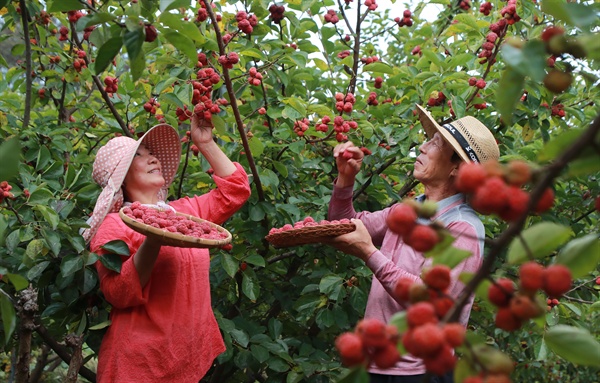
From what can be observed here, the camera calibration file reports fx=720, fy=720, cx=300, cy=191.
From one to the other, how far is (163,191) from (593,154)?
2235 millimetres

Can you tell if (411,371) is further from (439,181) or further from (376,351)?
(376,351)

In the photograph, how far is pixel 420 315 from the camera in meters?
0.76

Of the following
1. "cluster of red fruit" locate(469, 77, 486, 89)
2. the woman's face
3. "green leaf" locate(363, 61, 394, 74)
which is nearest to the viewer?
the woman's face

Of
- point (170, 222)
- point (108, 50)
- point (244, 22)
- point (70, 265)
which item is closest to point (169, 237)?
point (170, 222)

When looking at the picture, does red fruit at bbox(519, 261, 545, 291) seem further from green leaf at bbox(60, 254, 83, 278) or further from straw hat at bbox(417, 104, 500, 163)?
green leaf at bbox(60, 254, 83, 278)

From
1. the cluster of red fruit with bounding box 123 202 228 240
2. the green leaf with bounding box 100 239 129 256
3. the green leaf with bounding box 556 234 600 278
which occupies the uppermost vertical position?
the green leaf with bounding box 556 234 600 278

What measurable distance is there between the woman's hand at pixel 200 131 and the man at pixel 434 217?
1.67 feet

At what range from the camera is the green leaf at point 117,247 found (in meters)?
2.33

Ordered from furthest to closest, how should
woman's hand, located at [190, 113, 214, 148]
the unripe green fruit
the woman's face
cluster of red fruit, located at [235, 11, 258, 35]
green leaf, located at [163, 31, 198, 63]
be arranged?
1. cluster of red fruit, located at [235, 11, 258, 35]
2. woman's hand, located at [190, 113, 214, 148]
3. the woman's face
4. green leaf, located at [163, 31, 198, 63]
5. the unripe green fruit

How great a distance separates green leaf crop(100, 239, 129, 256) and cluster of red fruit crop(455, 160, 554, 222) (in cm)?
175

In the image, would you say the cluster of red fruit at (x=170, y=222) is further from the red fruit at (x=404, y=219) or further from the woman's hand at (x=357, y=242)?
the red fruit at (x=404, y=219)

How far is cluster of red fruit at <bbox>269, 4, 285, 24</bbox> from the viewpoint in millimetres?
3330

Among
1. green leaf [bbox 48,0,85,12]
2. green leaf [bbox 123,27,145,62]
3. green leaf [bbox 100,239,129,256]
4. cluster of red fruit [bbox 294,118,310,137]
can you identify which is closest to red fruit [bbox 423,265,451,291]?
green leaf [bbox 123,27,145,62]

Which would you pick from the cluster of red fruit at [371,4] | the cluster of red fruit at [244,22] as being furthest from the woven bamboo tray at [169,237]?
the cluster of red fruit at [371,4]
